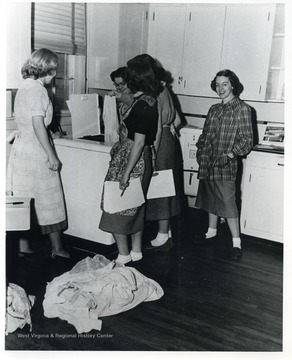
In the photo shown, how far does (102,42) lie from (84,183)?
5.05 feet

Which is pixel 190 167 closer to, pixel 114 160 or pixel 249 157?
pixel 249 157

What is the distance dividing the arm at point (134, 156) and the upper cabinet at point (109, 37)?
1677 millimetres

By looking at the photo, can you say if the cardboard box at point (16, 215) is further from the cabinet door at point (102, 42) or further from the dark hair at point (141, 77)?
the cabinet door at point (102, 42)

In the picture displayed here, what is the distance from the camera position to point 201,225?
4012mm

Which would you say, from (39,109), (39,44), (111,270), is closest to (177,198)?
(111,270)

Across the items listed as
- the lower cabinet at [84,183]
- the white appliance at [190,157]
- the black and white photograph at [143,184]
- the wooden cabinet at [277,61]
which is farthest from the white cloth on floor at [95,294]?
the wooden cabinet at [277,61]

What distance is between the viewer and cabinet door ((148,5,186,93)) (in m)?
4.29

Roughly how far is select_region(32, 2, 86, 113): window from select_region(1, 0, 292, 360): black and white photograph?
0.05 ft

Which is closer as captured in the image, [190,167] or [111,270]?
[111,270]

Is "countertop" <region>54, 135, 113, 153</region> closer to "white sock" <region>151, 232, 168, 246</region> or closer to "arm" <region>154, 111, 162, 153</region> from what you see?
"arm" <region>154, 111, 162, 153</region>

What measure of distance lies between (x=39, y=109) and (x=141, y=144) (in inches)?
26.6

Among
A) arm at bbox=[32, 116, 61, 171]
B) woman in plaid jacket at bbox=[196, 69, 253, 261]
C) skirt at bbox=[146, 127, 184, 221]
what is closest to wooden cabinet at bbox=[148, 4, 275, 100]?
woman in plaid jacket at bbox=[196, 69, 253, 261]
